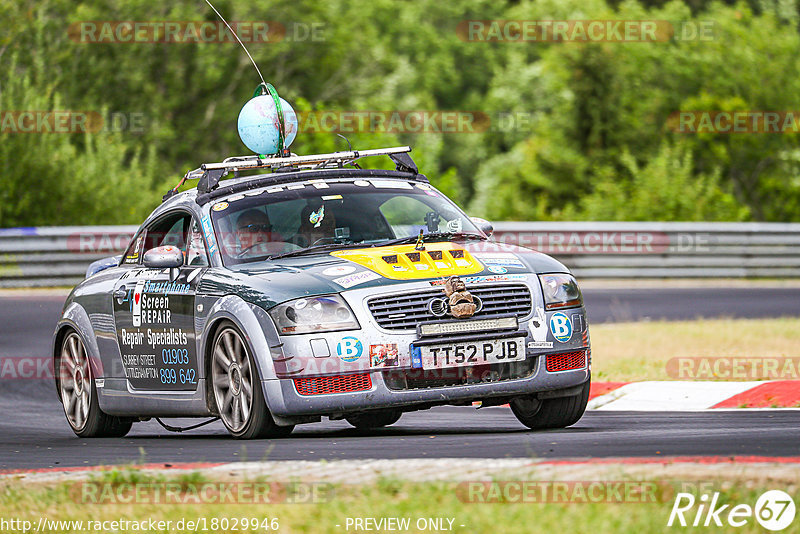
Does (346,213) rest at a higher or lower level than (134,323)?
higher

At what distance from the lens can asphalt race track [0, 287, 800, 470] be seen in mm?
7160

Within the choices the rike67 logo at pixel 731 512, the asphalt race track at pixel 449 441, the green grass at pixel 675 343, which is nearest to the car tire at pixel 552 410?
the asphalt race track at pixel 449 441

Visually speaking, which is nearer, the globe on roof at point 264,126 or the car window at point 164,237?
the car window at point 164,237

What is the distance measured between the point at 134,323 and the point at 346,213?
1.62 metres

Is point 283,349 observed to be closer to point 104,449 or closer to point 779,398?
point 104,449

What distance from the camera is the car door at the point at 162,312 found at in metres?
9.05

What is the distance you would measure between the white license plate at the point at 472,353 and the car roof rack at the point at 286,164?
201 centimetres

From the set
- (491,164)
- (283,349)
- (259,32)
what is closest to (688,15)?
(491,164)

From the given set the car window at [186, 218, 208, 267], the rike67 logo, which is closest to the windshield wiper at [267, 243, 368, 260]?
the car window at [186, 218, 208, 267]

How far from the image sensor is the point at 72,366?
10.6m

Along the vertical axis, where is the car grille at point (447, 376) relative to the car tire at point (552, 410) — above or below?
above

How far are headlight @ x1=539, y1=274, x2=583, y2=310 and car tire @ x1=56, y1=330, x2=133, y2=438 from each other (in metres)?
3.44

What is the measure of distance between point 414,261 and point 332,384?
0.89 m

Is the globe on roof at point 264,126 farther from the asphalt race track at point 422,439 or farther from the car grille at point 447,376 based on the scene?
the car grille at point 447,376
